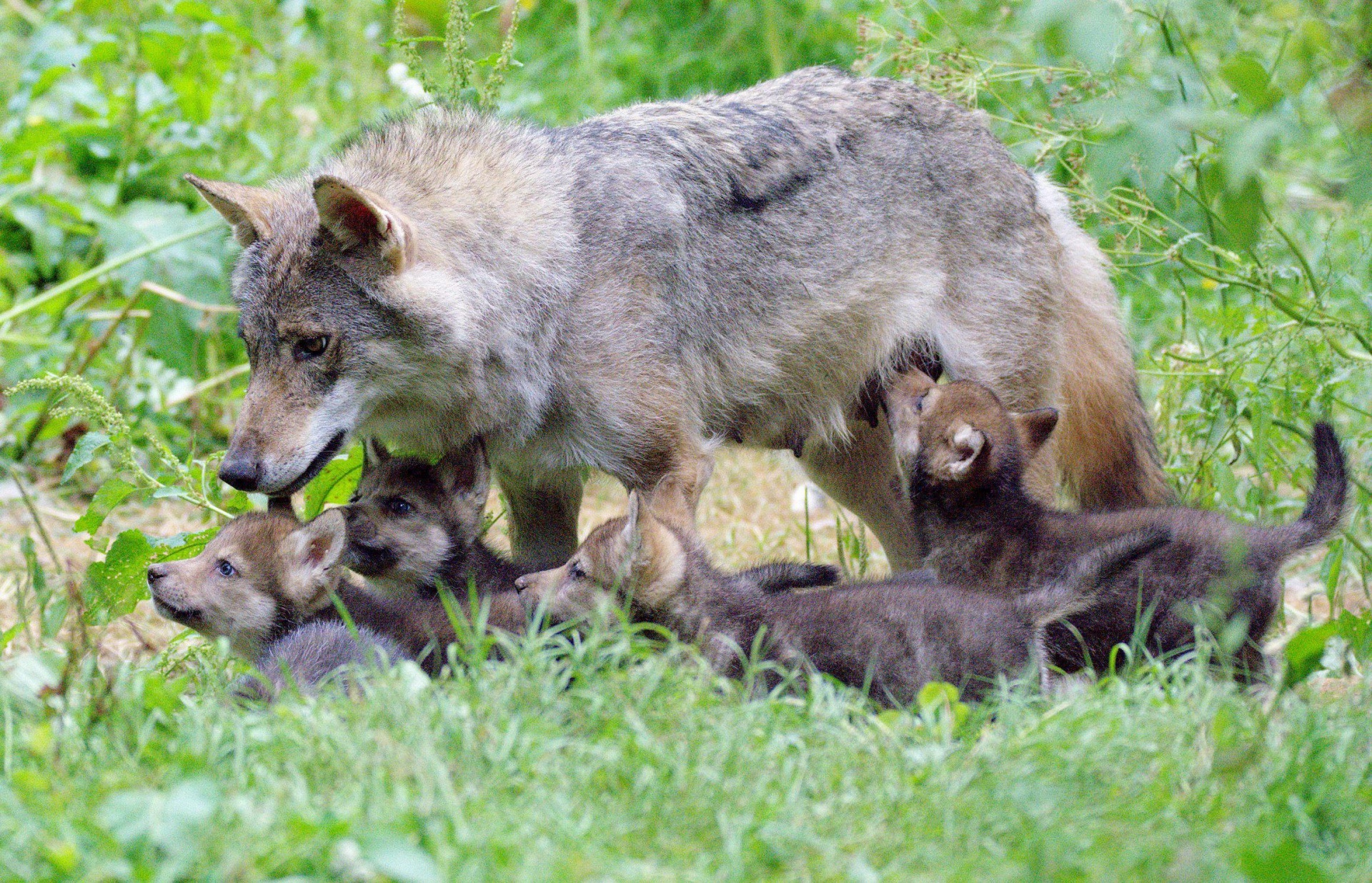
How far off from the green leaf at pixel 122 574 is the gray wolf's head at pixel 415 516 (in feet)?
2.22

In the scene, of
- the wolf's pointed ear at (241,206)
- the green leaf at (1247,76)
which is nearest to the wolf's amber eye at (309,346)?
the wolf's pointed ear at (241,206)

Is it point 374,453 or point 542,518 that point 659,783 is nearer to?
point 374,453

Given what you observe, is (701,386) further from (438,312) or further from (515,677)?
(515,677)

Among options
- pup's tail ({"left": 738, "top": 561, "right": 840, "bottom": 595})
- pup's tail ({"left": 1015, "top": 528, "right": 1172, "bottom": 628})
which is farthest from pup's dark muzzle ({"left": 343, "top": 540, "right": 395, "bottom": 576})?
pup's tail ({"left": 1015, "top": 528, "right": 1172, "bottom": 628})

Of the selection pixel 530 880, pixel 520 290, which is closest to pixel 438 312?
pixel 520 290

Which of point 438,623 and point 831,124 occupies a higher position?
point 831,124

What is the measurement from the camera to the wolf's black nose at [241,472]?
12.8ft

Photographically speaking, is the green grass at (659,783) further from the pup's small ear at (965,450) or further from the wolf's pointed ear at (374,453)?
the wolf's pointed ear at (374,453)

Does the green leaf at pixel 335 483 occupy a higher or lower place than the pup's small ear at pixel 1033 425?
lower

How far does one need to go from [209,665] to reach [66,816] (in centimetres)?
171

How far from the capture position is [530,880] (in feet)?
7.17

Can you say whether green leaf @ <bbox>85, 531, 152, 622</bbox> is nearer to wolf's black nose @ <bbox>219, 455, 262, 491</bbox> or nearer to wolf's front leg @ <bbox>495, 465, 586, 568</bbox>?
wolf's black nose @ <bbox>219, 455, 262, 491</bbox>

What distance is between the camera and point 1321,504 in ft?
13.5

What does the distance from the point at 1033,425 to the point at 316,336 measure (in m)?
2.40
